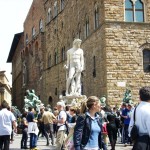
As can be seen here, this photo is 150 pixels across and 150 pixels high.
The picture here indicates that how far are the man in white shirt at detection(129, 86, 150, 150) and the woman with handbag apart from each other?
52 centimetres

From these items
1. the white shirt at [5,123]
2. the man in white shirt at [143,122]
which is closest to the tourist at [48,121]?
the white shirt at [5,123]

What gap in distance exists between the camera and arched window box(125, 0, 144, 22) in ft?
60.5

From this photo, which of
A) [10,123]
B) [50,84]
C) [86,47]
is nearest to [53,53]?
[50,84]

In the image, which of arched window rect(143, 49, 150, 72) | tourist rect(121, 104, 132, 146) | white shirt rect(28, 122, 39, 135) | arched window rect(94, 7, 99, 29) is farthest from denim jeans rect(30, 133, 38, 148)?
arched window rect(94, 7, 99, 29)

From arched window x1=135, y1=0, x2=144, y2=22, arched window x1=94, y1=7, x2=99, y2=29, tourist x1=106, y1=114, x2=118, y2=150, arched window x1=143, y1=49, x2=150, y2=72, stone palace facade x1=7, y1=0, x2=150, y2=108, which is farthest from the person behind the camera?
arched window x1=94, y1=7, x2=99, y2=29

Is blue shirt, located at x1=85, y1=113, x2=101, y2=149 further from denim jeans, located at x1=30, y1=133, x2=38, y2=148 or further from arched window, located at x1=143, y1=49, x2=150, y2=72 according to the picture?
arched window, located at x1=143, y1=49, x2=150, y2=72

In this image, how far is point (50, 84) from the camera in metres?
31.7

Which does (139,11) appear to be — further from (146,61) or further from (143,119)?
(143,119)

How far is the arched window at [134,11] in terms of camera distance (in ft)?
60.5

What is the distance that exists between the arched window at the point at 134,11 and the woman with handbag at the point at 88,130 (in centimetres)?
1476

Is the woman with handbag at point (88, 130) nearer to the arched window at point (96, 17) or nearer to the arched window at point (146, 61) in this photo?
the arched window at point (146, 61)

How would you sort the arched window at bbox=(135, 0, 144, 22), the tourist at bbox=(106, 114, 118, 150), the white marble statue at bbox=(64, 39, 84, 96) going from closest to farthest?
the tourist at bbox=(106, 114, 118, 150), the white marble statue at bbox=(64, 39, 84, 96), the arched window at bbox=(135, 0, 144, 22)

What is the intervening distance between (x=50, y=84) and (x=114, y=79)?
14549 millimetres

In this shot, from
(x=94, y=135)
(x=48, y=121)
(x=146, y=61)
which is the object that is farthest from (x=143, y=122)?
(x=146, y=61)
